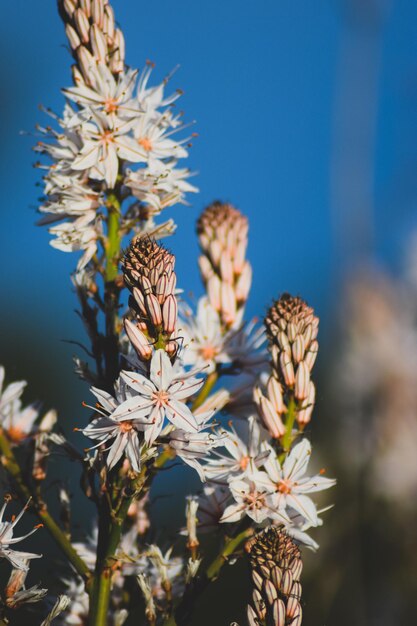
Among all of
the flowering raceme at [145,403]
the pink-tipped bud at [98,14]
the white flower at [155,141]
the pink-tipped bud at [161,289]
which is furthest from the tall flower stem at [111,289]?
the pink-tipped bud at [98,14]

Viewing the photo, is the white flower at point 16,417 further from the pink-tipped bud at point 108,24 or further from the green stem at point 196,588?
the pink-tipped bud at point 108,24

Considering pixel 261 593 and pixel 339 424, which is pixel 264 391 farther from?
pixel 339 424

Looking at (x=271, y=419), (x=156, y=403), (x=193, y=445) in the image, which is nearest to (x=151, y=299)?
(x=156, y=403)

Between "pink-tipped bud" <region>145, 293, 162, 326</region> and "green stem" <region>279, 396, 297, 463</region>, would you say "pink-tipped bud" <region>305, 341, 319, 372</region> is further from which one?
"pink-tipped bud" <region>145, 293, 162, 326</region>

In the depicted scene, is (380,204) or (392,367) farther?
(392,367)

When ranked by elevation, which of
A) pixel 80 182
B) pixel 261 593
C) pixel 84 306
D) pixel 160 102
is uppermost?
pixel 160 102

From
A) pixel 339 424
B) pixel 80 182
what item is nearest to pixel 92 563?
pixel 80 182

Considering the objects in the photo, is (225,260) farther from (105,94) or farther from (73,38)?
(73,38)
